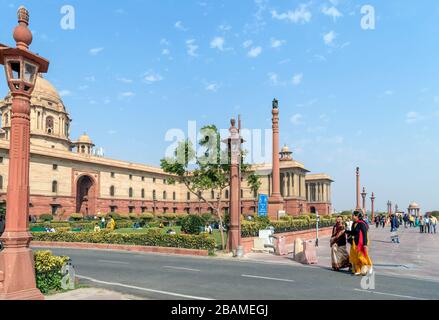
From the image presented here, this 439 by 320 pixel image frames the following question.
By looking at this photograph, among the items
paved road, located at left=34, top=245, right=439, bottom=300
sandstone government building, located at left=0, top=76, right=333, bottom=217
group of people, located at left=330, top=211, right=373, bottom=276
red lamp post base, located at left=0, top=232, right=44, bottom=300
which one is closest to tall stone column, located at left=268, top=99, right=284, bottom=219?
paved road, located at left=34, top=245, right=439, bottom=300

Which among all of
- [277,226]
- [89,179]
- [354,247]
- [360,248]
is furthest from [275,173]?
[89,179]

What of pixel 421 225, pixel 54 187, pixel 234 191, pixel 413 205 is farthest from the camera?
pixel 413 205

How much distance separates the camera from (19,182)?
7082 millimetres

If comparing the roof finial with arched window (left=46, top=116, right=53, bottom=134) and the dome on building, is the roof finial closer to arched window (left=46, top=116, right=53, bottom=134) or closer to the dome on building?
arched window (left=46, top=116, right=53, bottom=134)

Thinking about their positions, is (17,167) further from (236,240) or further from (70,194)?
(70,194)

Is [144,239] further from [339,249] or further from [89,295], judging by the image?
[89,295]

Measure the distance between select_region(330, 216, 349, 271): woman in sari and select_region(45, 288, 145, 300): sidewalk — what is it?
282 inches

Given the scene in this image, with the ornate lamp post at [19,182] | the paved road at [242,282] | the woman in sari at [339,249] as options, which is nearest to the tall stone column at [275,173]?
the paved road at [242,282]

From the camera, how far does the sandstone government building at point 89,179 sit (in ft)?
160

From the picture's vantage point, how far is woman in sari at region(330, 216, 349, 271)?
Answer: 39.1ft

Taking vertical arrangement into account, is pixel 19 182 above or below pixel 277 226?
above

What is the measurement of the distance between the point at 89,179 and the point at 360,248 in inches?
2065
